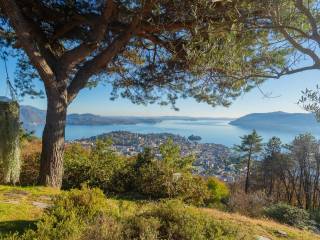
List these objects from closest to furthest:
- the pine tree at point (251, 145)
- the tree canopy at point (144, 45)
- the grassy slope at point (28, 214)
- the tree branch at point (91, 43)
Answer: the grassy slope at point (28, 214) → the tree canopy at point (144, 45) → the tree branch at point (91, 43) → the pine tree at point (251, 145)

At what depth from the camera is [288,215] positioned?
1062 centimetres

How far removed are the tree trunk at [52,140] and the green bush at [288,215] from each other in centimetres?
691

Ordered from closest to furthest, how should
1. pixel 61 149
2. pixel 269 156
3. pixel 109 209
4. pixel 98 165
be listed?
pixel 109 209
pixel 61 149
pixel 98 165
pixel 269 156

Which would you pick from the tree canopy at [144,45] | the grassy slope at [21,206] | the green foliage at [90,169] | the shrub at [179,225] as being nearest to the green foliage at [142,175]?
the green foliage at [90,169]

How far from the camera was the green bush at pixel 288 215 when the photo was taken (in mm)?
10391

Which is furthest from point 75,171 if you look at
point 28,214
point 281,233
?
point 281,233

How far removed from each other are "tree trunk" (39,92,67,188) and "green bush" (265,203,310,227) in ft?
22.7

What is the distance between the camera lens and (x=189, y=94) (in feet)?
27.5

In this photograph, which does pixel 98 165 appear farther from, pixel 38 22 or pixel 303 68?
pixel 303 68

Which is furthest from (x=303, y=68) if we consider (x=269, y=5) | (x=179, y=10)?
(x=179, y=10)

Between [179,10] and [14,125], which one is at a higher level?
[179,10]

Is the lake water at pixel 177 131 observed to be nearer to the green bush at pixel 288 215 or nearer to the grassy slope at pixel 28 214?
the grassy slope at pixel 28 214

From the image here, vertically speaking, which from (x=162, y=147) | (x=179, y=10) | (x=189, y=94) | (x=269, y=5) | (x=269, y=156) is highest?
(x=179, y=10)

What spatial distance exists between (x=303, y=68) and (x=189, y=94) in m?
4.23
